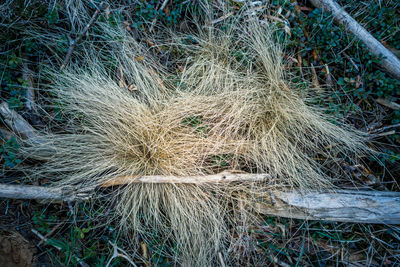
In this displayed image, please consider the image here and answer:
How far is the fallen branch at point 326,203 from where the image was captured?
188cm

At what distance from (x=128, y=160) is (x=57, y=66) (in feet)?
3.93

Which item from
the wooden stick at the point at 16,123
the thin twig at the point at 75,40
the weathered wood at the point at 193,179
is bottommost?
the wooden stick at the point at 16,123

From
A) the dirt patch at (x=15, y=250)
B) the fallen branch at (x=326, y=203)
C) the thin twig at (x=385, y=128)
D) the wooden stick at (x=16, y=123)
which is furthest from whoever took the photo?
the thin twig at (x=385, y=128)

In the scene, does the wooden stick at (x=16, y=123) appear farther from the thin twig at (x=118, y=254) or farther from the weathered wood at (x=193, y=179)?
the thin twig at (x=118, y=254)

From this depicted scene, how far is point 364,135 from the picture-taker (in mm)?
2217

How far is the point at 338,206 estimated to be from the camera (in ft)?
6.25

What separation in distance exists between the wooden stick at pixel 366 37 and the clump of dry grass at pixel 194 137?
702 millimetres

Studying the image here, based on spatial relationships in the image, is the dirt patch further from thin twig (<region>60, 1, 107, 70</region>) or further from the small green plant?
thin twig (<region>60, 1, 107, 70</region>)

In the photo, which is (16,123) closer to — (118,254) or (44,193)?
(44,193)

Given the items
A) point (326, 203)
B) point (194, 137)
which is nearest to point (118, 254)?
point (194, 137)

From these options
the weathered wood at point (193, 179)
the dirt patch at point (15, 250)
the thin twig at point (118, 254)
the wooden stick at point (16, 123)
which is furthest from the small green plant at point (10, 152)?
the thin twig at point (118, 254)

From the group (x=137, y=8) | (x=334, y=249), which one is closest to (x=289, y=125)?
(x=334, y=249)

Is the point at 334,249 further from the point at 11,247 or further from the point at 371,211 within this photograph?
the point at 11,247

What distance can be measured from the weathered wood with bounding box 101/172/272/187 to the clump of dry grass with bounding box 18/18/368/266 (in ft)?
0.19
